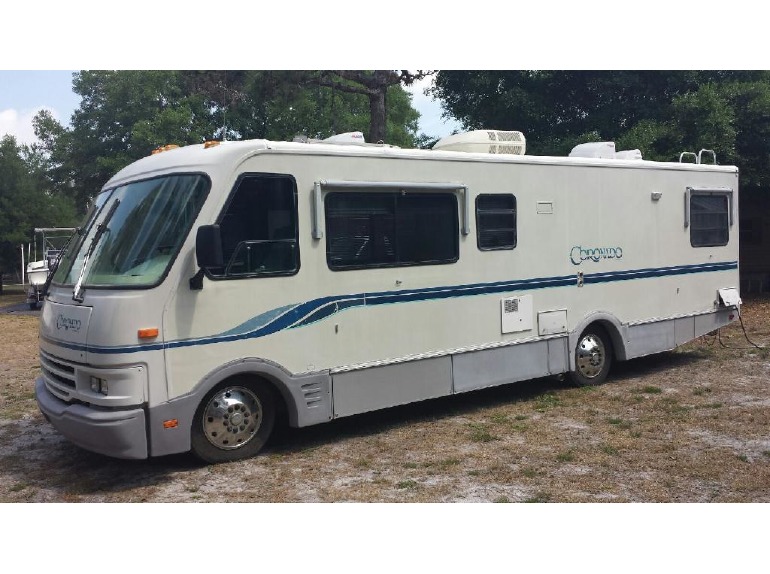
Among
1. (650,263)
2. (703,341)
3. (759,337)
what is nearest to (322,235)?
(650,263)

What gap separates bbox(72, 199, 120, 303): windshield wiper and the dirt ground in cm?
158

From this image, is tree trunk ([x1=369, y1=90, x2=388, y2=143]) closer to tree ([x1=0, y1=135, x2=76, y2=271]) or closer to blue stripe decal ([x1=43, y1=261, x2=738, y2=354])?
blue stripe decal ([x1=43, y1=261, x2=738, y2=354])

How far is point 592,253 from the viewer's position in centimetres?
919

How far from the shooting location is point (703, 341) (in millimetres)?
12781

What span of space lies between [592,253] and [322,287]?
4.00m

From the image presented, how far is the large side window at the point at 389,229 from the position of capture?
22.9ft

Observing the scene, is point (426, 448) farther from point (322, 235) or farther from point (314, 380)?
point (322, 235)

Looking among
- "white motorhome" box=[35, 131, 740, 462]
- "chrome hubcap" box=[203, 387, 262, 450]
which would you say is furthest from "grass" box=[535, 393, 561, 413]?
"chrome hubcap" box=[203, 387, 262, 450]

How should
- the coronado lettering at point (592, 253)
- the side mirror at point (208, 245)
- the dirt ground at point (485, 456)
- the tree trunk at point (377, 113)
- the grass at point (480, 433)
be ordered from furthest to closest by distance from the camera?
the tree trunk at point (377, 113) < the coronado lettering at point (592, 253) < the grass at point (480, 433) < the side mirror at point (208, 245) < the dirt ground at point (485, 456)

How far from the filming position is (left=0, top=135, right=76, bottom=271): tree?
33281mm

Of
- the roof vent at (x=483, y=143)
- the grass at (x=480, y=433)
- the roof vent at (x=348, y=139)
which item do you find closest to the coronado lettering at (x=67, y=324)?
the roof vent at (x=348, y=139)

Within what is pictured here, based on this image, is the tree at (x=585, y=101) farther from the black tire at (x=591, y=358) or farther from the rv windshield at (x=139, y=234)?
the rv windshield at (x=139, y=234)

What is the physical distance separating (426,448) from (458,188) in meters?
2.81

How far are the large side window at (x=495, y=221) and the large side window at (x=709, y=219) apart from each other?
3621 millimetres
